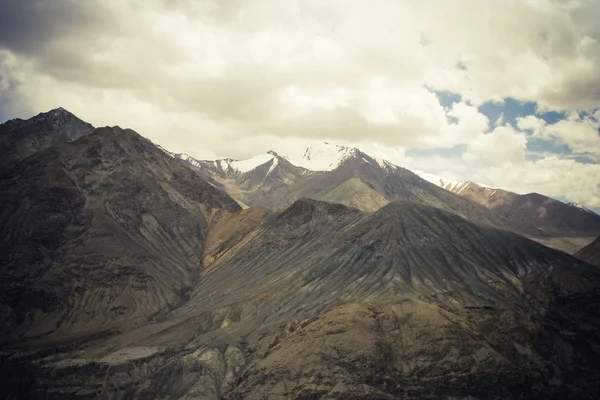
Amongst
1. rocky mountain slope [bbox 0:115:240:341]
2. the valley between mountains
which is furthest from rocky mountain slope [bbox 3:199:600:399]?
rocky mountain slope [bbox 0:115:240:341]

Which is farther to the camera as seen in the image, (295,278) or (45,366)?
(295,278)

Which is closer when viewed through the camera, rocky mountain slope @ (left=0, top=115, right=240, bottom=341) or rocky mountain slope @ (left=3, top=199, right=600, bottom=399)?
rocky mountain slope @ (left=3, top=199, right=600, bottom=399)

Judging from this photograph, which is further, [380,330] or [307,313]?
[307,313]

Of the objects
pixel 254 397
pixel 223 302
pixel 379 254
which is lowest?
pixel 254 397

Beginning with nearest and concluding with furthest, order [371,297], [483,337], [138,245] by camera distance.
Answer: [483,337] < [371,297] < [138,245]

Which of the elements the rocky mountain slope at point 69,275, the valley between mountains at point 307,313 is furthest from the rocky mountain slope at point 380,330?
the rocky mountain slope at point 69,275

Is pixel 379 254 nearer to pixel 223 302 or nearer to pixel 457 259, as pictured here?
pixel 457 259

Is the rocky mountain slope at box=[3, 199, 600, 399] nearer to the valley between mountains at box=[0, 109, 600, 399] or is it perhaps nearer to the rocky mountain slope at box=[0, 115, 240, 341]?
the valley between mountains at box=[0, 109, 600, 399]

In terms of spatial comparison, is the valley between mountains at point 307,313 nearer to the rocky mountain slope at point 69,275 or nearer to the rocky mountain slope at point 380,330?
the rocky mountain slope at point 380,330

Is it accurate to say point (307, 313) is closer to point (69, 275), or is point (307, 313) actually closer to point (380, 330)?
point (380, 330)

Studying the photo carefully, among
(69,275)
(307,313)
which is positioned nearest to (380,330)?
(307,313)

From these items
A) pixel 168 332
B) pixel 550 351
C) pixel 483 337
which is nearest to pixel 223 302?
pixel 168 332
